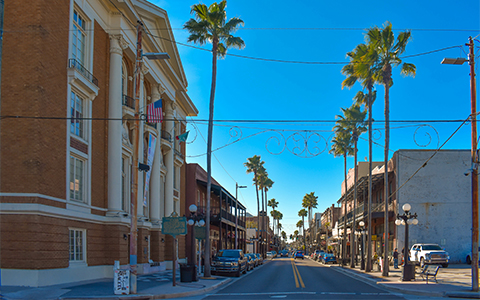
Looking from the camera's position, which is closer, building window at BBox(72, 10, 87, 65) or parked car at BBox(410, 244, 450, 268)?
building window at BBox(72, 10, 87, 65)

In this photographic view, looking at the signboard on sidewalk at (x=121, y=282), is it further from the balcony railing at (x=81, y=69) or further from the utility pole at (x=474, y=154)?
the utility pole at (x=474, y=154)

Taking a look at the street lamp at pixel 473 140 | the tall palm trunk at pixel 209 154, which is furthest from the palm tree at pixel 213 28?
the street lamp at pixel 473 140

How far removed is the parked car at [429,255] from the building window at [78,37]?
26.6m

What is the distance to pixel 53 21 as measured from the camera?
1927cm

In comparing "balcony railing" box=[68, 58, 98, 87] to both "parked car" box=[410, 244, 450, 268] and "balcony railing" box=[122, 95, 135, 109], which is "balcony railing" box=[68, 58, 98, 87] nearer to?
"balcony railing" box=[122, 95, 135, 109]

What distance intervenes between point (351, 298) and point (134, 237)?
25.7 feet

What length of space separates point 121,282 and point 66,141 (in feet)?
23.9

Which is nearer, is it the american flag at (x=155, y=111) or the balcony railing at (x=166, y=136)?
the american flag at (x=155, y=111)

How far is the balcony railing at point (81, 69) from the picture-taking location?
20705 millimetres

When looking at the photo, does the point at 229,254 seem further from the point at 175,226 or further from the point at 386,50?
the point at 386,50

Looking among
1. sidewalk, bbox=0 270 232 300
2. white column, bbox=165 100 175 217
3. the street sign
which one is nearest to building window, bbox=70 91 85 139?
the street sign

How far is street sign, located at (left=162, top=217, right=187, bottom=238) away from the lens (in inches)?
780

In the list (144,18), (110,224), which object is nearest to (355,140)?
(144,18)

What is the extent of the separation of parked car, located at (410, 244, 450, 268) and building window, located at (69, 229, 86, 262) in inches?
930
